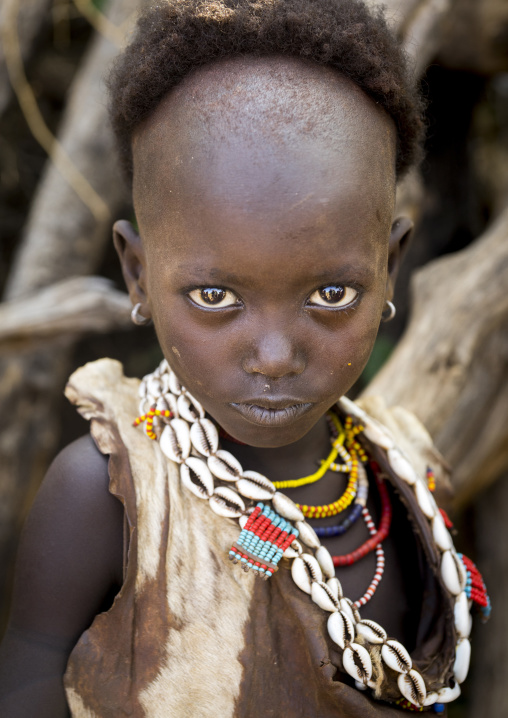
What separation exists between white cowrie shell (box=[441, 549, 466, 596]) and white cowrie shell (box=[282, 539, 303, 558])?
0.32 meters

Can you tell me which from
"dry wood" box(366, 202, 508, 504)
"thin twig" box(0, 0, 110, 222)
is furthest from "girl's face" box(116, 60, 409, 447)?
"thin twig" box(0, 0, 110, 222)

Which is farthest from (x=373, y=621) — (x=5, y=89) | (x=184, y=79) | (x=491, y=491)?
(x=5, y=89)

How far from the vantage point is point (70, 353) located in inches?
104

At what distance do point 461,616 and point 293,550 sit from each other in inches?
15.0

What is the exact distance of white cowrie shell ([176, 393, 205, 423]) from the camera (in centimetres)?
113

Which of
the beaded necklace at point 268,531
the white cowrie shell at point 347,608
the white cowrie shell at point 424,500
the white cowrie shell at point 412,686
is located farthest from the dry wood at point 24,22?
the white cowrie shell at point 412,686

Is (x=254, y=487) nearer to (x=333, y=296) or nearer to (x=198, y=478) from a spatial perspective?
(x=198, y=478)

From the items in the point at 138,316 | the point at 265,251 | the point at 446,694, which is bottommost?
the point at 446,694

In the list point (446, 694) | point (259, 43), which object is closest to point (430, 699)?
point (446, 694)

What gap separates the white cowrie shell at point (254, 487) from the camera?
3.56ft

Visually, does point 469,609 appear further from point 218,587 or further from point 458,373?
point 458,373

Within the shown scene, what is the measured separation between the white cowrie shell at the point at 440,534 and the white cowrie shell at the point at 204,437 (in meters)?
0.46

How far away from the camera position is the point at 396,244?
3.92ft

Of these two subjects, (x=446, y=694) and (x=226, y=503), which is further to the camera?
(x=446, y=694)
